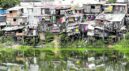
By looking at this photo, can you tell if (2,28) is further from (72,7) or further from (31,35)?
(72,7)

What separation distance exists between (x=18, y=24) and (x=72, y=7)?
3588mm

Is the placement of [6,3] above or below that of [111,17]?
above

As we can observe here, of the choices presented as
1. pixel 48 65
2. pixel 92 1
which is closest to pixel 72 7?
pixel 92 1

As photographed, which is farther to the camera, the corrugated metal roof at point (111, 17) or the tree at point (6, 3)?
the tree at point (6, 3)

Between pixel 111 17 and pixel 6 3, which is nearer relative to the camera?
pixel 111 17

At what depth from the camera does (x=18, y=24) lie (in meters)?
31.1

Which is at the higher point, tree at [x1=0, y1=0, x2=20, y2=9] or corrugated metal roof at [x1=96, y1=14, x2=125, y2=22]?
tree at [x1=0, y1=0, x2=20, y2=9]

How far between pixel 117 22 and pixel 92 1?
4645 mm

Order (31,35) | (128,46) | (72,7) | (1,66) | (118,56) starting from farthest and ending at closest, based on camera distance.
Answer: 1. (72,7)
2. (31,35)
3. (128,46)
4. (118,56)
5. (1,66)

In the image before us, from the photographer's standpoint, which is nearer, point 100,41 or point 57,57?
point 57,57

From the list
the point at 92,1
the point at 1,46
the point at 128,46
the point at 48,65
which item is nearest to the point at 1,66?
the point at 48,65

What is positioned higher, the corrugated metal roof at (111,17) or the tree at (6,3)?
the tree at (6,3)

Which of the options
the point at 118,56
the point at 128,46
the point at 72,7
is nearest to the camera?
the point at 118,56

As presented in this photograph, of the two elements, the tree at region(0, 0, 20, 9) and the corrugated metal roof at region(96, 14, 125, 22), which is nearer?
the corrugated metal roof at region(96, 14, 125, 22)
